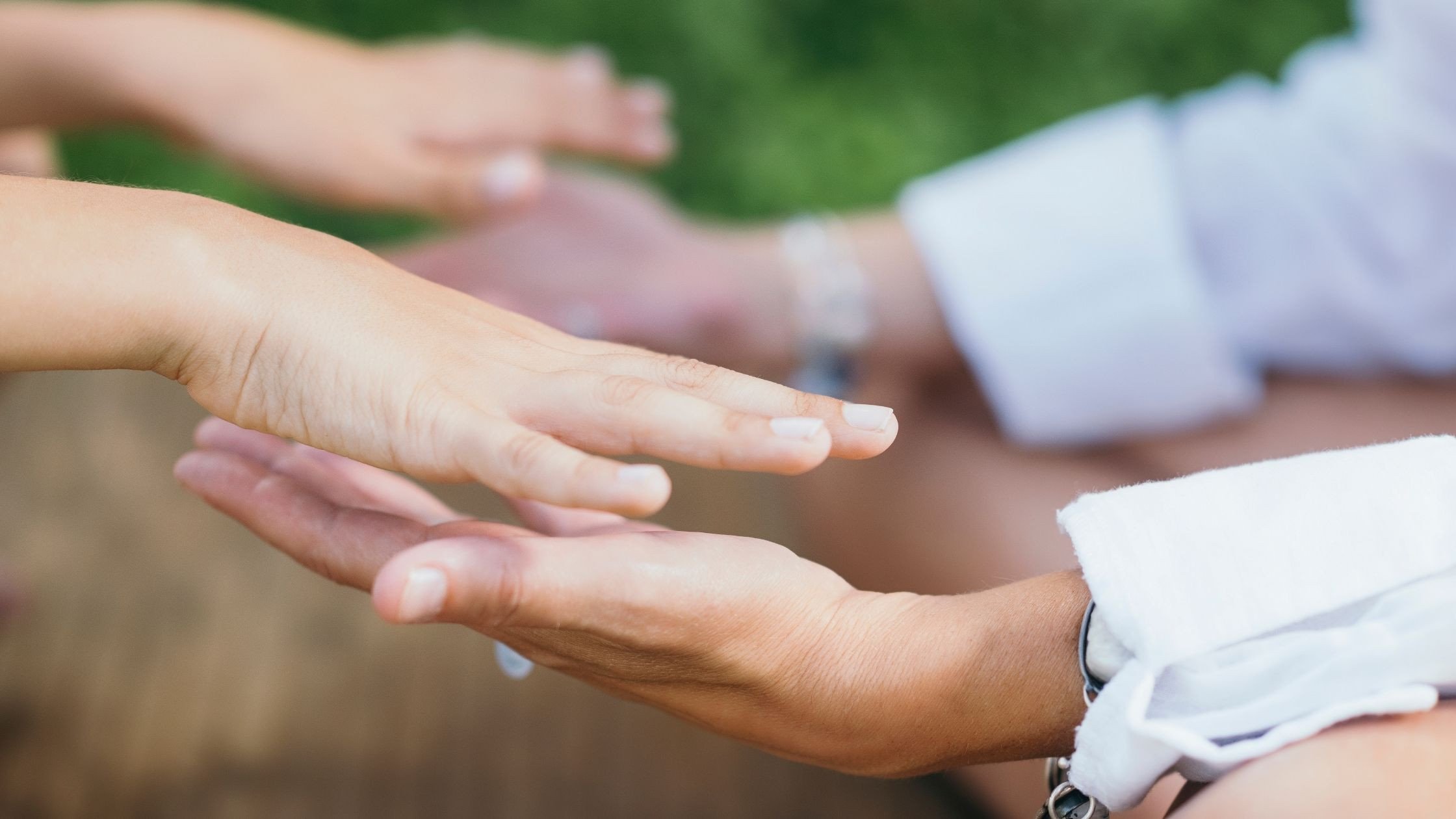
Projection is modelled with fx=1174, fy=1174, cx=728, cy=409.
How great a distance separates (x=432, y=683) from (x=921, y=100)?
3.74 ft

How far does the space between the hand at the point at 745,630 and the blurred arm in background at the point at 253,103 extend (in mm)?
492

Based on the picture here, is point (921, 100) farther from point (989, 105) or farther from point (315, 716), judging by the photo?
point (315, 716)

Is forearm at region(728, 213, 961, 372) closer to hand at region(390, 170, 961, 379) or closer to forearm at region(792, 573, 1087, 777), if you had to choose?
hand at region(390, 170, 961, 379)

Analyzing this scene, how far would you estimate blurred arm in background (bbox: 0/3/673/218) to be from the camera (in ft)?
3.69

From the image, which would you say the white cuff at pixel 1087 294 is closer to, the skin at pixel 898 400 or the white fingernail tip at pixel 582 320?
the skin at pixel 898 400

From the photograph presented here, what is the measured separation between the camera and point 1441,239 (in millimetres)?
1061

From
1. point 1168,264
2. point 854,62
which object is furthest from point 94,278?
point 854,62

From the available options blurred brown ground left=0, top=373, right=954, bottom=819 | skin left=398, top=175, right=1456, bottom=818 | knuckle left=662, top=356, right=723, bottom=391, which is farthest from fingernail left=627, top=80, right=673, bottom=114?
knuckle left=662, top=356, right=723, bottom=391

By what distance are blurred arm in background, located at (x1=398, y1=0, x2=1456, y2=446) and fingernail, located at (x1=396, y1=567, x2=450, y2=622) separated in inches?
23.2

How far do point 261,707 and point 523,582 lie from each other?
2.55 feet

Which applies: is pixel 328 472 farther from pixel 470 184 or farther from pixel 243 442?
pixel 470 184

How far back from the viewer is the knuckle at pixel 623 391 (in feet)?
2.03

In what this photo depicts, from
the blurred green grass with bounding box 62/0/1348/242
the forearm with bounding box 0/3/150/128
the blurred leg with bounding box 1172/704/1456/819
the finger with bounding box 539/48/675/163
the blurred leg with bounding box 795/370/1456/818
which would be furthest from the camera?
the blurred green grass with bounding box 62/0/1348/242

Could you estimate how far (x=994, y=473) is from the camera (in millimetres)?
1142
